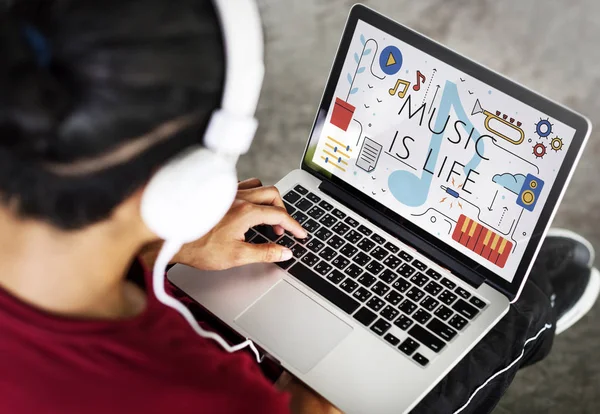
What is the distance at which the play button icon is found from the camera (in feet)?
3.39

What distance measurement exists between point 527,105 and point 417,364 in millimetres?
383

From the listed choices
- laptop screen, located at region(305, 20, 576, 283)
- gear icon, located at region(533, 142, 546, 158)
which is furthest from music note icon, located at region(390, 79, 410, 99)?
gear icon, located at region(533, 142, 546, 158)

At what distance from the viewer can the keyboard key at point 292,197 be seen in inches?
46.2

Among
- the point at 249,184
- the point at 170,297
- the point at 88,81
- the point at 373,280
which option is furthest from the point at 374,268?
the point at 88,81

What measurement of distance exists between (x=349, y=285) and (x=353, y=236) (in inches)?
3.7

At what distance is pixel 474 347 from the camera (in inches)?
40.8

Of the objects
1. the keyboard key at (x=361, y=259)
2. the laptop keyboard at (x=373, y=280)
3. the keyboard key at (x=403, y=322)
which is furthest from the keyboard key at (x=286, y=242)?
the keyboard key at (x=403, y=322)

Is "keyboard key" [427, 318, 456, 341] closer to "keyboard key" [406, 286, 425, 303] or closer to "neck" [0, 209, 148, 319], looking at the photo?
"keyboard key" [406, 286, 425, 303]

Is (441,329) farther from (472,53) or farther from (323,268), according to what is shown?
(472,53)

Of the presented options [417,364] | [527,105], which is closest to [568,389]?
[417,364]

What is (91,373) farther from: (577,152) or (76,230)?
(577,152)

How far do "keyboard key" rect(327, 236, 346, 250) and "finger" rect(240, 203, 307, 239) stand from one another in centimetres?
4

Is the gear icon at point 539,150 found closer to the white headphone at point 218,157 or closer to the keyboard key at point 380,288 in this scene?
the keyboard key at point 380,288

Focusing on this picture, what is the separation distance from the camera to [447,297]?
104cm
